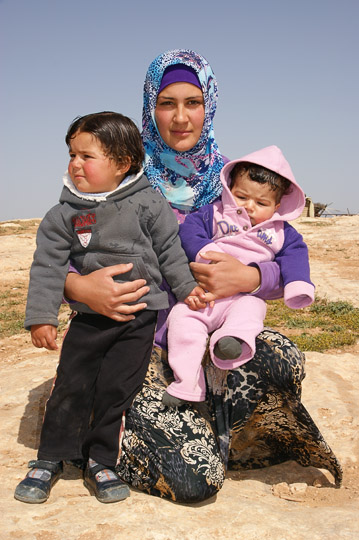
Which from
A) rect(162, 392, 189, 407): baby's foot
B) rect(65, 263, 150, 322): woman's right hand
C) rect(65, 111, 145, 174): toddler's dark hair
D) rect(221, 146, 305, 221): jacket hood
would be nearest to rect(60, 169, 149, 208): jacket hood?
rect(65, 111, 145, 174): toddler's dark hair

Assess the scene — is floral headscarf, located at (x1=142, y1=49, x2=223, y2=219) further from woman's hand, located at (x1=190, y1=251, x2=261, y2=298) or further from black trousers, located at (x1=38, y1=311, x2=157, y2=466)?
black trousers, located at (x1=38, y1=311, x2=157, y2=466)

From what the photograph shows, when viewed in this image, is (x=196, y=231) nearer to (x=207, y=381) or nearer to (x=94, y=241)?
(x=94, y=241)

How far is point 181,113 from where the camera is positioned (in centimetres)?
357

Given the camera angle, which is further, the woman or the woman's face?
the woman's face

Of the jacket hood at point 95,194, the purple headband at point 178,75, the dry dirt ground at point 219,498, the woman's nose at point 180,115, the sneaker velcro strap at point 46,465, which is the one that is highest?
the purple headband at point 178,75

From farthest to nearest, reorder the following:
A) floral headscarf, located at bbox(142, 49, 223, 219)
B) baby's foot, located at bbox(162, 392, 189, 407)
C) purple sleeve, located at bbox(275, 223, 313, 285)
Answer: floral headscarf, located at bbox(142, 49, 223, 219) → purple sleeve, located at bbox(275, 223, 313, 285) → baby's foot, located at bbox(162, 392, 189, 407)

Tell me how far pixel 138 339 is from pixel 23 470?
3.38 feet

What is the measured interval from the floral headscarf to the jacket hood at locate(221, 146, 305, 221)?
1.14 feet

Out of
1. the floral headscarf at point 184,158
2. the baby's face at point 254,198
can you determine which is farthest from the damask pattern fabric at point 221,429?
the floral headscarf at point 184,158

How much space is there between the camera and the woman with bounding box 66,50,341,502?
2846 millimetres

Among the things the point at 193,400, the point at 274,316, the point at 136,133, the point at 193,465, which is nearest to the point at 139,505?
the point at 193,465

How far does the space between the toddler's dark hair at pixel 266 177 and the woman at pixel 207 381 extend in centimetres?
45

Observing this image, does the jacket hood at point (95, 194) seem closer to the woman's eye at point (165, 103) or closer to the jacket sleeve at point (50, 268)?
the jacket sleeve at point (50, 268)

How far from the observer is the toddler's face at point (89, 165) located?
291 cm
